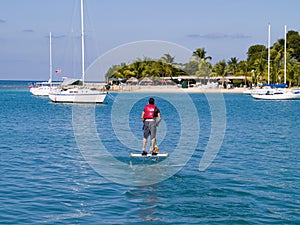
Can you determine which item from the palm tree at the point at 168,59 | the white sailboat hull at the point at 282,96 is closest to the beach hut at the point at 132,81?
the palm tree at the point at 168,59

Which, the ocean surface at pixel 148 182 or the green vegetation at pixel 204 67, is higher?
the green vegetation at pixel 204 67

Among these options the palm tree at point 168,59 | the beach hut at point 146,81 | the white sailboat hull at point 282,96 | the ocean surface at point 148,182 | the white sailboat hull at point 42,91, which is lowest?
the ocean surface at point 148,182

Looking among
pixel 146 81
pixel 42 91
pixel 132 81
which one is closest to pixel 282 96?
pixel 42 91

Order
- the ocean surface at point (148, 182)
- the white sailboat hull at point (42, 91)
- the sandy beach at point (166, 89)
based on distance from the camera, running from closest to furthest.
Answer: the ocean surface at point (148, 182) < the white sailboat hull at point (42, 91) < the sandy beach at point (166, 89)

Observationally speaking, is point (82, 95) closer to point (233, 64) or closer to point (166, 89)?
point (166, 89)

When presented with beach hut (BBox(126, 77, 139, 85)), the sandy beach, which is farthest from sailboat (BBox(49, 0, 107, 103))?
beach hut (BBox(126, 77, 139, 85))

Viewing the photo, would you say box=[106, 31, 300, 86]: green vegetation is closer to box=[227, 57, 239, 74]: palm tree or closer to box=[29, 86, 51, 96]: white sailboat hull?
box=[227, 57, 239, 74]: palm tree

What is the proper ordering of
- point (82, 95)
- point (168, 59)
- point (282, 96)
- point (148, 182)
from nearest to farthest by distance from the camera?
point (148, 182) → point (82, 95) → point (282, 96) → point (168, 59)

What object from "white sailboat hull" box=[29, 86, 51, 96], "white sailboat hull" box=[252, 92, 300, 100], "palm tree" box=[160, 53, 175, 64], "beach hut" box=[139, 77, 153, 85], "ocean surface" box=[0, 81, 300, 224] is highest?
"palm tree" box=[160, 53, 175, 64]

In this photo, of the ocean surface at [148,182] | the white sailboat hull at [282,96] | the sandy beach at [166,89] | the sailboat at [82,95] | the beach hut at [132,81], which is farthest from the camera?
the beach hut at [132,81]

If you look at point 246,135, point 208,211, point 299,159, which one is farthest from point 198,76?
point 208,211

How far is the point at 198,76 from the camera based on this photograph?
434 ft

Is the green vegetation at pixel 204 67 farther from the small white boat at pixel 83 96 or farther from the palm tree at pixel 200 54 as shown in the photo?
the small white boat at pixel 83 96

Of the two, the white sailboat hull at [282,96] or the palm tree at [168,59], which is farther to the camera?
the palm tree at [168,59]
